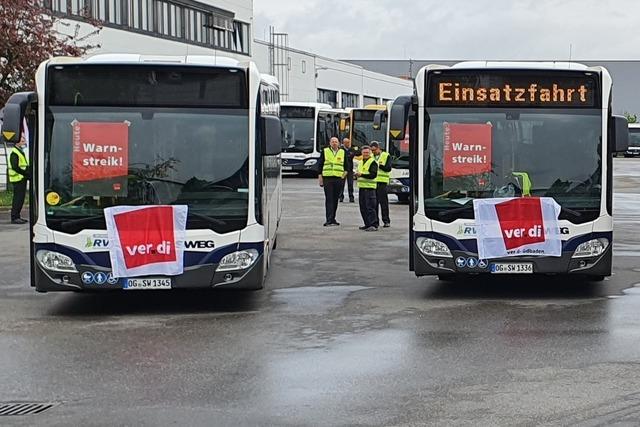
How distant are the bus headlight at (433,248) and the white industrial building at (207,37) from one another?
27.6m

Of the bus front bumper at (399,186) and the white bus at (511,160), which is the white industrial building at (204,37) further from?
the white bus at (511,160)

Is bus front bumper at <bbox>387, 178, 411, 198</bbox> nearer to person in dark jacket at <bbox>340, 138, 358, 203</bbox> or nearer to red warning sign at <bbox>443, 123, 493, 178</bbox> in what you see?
person in dark jacket at <bbox>340, 138, 358, 203</bbox>

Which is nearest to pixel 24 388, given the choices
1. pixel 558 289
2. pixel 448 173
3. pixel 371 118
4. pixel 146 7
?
pixel 448 173

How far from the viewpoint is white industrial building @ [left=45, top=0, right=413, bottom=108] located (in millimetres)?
47188

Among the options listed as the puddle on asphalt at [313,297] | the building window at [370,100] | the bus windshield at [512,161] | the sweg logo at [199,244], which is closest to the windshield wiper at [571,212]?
the bus windshield at [512,161]

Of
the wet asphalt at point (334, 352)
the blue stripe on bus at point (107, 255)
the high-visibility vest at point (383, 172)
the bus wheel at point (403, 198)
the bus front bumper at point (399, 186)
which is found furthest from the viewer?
the bus wheel at point (403, 198)

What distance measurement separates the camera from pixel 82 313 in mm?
11789

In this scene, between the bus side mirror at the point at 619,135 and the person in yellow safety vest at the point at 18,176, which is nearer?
the bus side mirror at the point at 619,135

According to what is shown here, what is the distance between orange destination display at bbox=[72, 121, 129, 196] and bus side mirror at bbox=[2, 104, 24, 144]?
0.60 metres

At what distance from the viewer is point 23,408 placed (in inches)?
297

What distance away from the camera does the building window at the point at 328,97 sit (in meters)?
80.9

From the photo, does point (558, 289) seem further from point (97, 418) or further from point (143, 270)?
point (97, 418)

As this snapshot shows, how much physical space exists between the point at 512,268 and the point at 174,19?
45365 millimetres

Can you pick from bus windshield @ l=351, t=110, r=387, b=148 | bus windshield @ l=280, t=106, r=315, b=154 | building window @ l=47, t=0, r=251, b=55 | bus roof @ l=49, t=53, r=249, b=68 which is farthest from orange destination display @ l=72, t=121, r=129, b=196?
building window @ l=47, t=0, r=251, b=55
